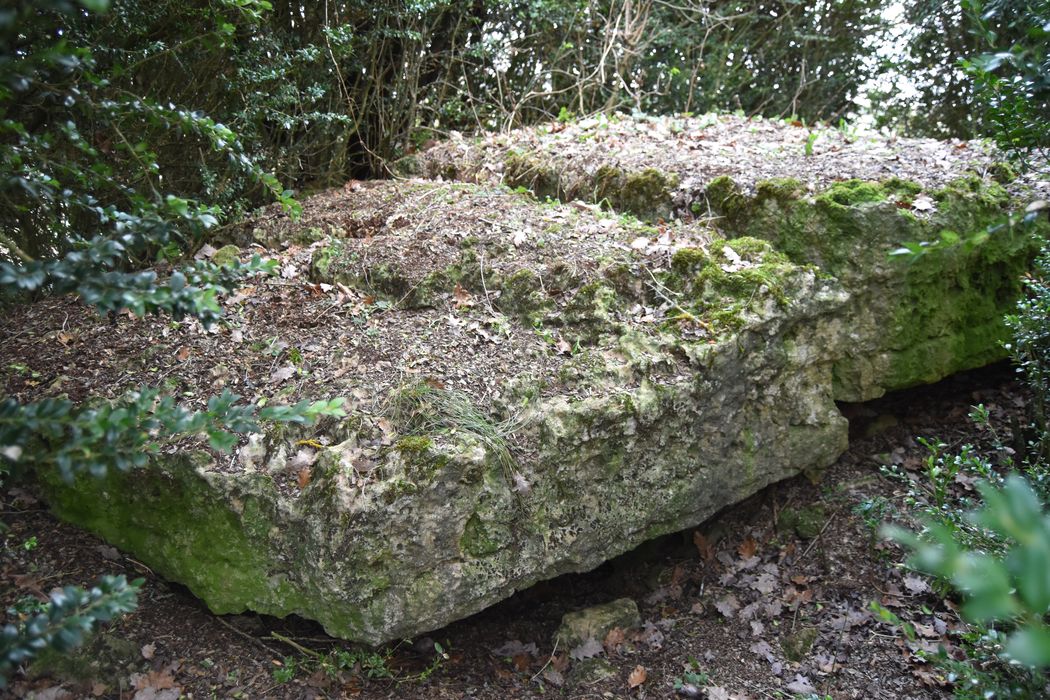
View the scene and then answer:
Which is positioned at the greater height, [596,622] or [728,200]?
[728,200]

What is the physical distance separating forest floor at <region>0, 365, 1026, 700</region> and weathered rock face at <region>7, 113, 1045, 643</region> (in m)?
0.22

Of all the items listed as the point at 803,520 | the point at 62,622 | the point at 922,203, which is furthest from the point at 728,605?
the point at 62,622

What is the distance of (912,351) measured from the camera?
4.66 meters

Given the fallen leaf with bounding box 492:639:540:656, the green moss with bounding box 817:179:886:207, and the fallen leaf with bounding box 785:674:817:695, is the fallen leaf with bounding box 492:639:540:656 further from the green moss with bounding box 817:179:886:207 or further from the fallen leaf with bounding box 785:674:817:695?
the green moss with bounding box 817:179:886:207

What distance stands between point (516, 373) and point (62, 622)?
231 centimetres

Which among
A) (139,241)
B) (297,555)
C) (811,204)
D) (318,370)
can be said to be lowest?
(297,555)

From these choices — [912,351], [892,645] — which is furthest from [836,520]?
[912,351]

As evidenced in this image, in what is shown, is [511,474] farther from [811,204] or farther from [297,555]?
[811,204]

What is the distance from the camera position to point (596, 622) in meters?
3.80

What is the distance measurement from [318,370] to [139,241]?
5.43 ft

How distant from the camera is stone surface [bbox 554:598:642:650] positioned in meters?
3.75

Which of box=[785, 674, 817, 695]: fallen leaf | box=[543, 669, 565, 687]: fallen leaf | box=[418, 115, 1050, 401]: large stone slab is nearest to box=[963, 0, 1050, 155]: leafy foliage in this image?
box=[418, 115, 1050, 401]: large stone slab

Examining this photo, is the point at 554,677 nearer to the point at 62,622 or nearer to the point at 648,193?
the point at 62,622

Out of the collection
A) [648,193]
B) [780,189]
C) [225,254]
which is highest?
[780,189]
